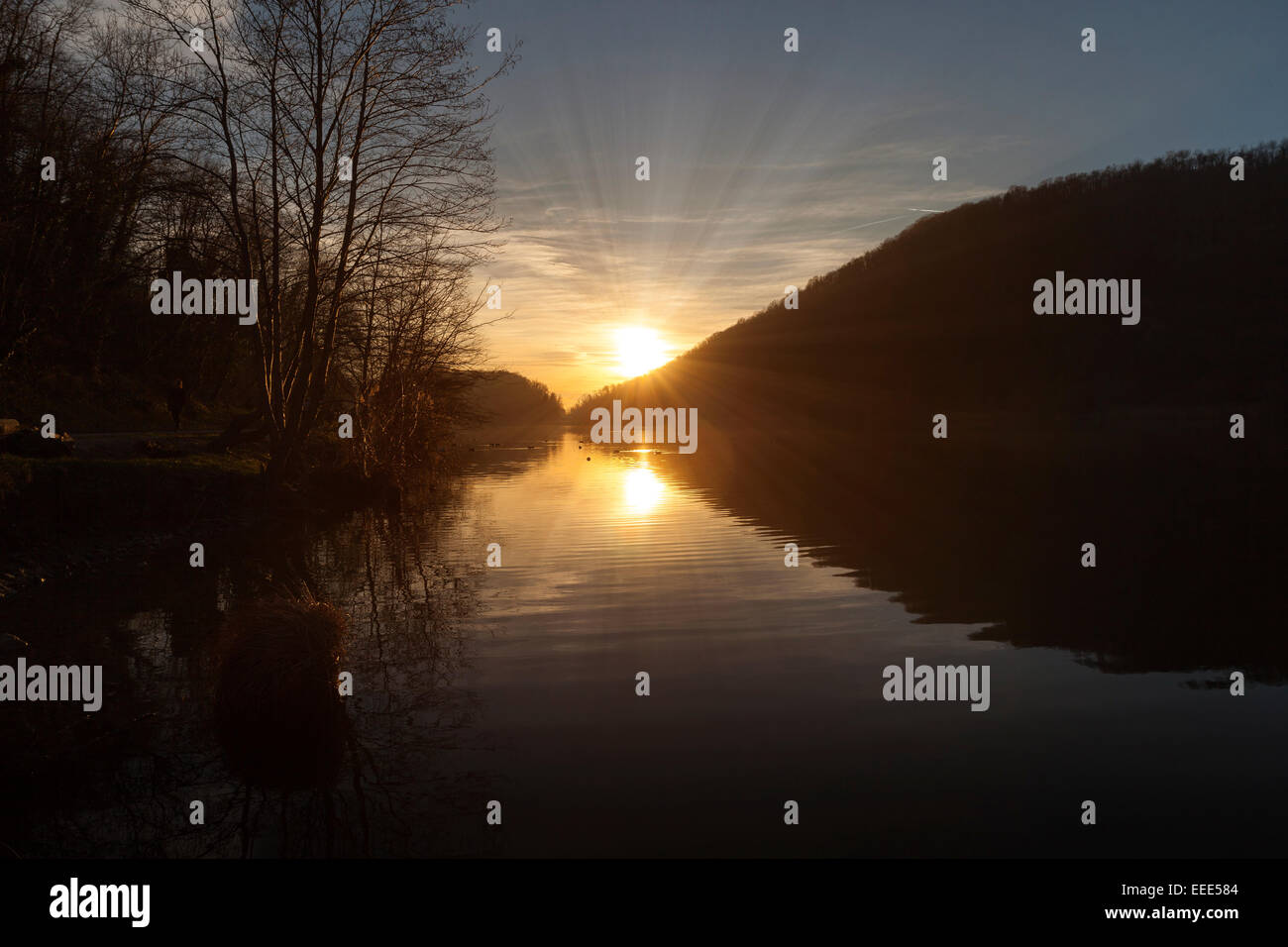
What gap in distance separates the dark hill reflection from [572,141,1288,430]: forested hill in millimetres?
73212

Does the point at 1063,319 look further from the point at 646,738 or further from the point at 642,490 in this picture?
the point at 646,738

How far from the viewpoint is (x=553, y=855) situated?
6.93 metres

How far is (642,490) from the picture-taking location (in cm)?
4134

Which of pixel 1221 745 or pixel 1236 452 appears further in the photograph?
pixel 1236 452

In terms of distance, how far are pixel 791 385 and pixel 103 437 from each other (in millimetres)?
149871

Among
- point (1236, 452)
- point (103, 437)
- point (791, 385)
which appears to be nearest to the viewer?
point (103, 437)

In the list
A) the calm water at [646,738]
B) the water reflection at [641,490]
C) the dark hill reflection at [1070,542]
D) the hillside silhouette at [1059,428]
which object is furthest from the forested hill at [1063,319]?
the calm water at [646,738]

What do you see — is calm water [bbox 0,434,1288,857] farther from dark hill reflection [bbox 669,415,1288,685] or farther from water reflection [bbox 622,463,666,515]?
water reflection [bbox 622,463,666,515]

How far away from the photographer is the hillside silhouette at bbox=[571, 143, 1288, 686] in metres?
16.3

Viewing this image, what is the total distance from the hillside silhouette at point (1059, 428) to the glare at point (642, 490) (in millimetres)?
2266

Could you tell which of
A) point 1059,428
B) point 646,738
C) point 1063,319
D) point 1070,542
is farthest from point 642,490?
point 1063,319

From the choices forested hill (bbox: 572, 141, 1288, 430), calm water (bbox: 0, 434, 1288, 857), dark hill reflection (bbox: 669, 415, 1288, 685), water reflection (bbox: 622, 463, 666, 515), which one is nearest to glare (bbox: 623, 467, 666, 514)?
water reflection (bbox: 622, 463, 666, 515)
